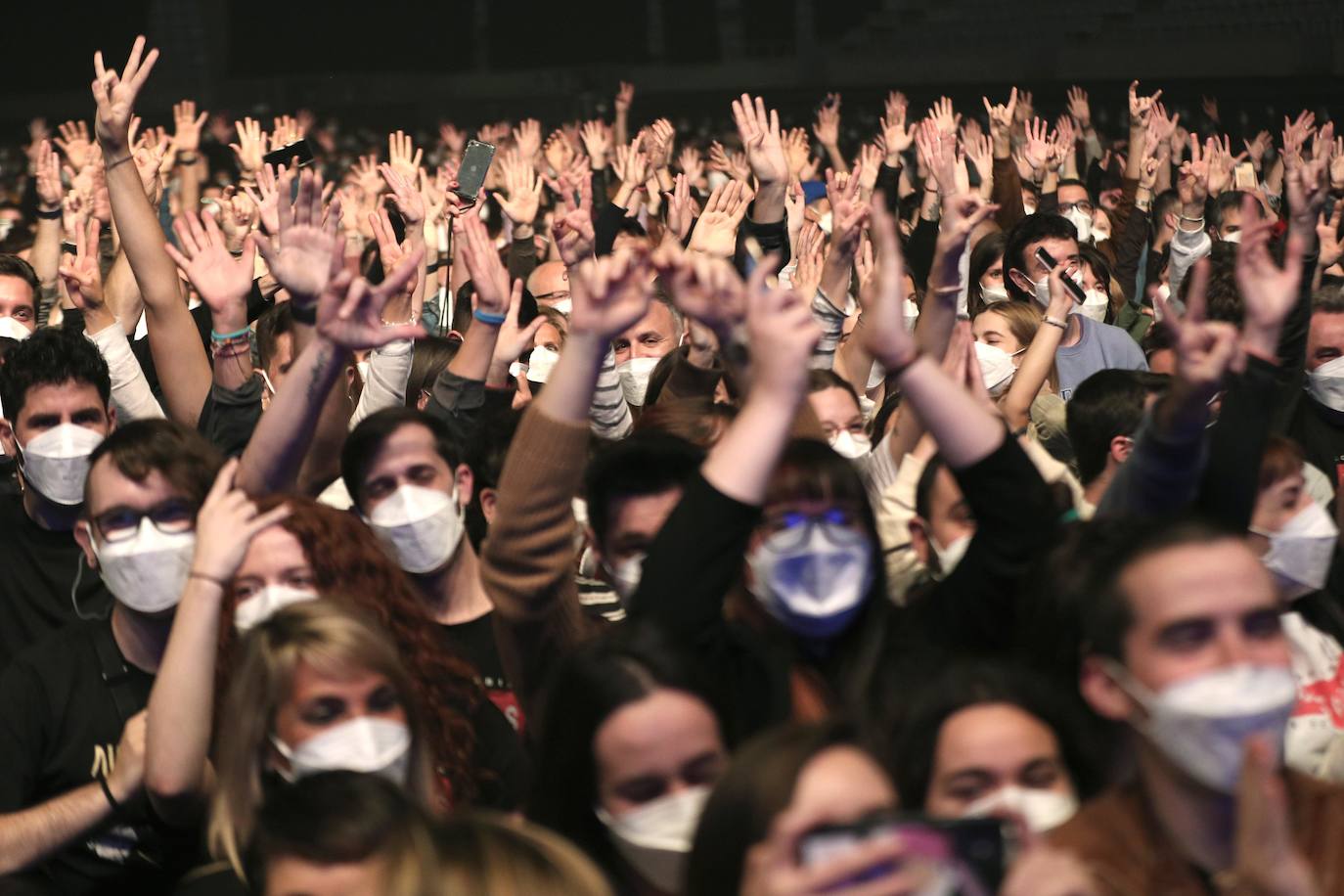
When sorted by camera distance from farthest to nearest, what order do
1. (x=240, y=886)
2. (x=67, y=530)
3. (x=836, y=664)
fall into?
(x=67, y=530)
(x=836, y=664)
(x=240, y=886)

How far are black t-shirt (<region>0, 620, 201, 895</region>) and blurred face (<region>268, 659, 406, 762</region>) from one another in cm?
50

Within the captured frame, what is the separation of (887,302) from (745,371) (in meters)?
0.39

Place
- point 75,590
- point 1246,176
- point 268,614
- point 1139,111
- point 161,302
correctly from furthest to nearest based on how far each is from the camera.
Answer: point 1246,176, point 1139,111, point 161,302, point 75,590, point 268,614

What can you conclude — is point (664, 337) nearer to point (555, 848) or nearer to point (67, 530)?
point (67, 530)

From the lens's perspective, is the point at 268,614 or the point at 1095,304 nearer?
the point at 268,614

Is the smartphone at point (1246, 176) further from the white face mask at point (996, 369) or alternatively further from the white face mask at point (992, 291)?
the white face mask at point (996, 369)

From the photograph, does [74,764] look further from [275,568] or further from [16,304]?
[16,304]

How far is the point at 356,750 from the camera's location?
2703 mm

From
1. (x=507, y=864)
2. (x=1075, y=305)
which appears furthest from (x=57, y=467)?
(x=1075, y=305)

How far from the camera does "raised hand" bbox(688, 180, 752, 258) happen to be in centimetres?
517

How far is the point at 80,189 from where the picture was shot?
26.4 feet

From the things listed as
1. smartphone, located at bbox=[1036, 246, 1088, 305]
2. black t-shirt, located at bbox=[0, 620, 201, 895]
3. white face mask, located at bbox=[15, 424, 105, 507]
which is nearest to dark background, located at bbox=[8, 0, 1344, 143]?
smartphone, located at bbox=[1036, 246, 1088, 305]

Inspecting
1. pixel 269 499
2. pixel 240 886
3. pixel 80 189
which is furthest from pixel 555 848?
pixel 80 189

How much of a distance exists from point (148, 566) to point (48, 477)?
38.8 inches
